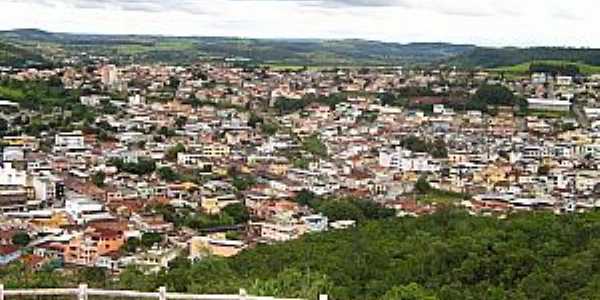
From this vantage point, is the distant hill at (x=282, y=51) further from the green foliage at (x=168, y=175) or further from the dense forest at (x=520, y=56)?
the green foliage at (x=168, y=175)

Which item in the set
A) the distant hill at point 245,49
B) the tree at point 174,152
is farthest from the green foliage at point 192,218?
the distant hill at point 245,49

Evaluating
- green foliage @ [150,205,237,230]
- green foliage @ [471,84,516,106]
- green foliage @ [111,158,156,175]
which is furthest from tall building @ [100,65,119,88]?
green foliage @ [150,205,237,230]

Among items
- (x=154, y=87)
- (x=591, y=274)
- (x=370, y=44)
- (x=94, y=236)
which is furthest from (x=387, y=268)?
(x=370, y=44)

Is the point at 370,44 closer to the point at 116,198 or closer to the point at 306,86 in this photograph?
the point at 306,86

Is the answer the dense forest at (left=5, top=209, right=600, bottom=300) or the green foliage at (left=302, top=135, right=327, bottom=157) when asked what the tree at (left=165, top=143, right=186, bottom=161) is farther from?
the dense forest at (left=5, top=209, right=600, bottom=300)

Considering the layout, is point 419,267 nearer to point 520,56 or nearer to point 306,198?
point 306,198
